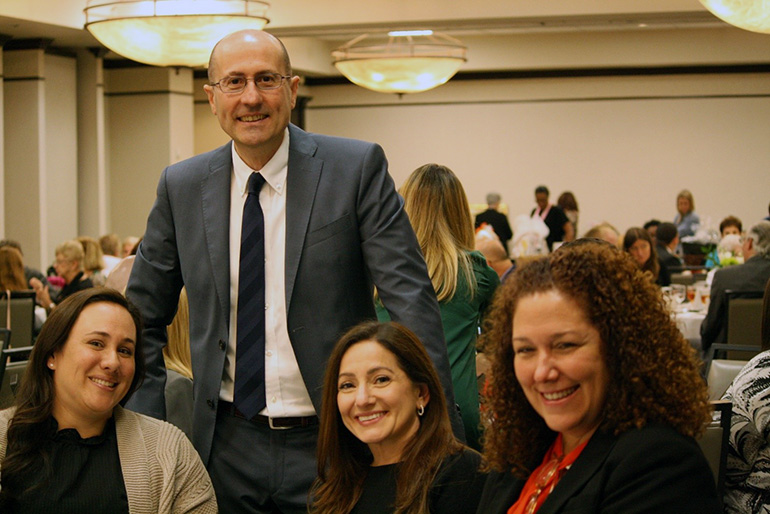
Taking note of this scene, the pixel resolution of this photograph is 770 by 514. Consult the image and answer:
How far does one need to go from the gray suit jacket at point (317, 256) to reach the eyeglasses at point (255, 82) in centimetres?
16

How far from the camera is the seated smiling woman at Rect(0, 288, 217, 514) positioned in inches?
88.4

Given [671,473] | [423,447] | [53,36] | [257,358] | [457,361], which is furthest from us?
[53,36]

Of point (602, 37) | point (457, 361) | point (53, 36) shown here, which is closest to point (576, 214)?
point (602, 37)

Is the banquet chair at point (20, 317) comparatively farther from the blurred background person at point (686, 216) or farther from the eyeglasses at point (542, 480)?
the blurred background person at point (686, 216)

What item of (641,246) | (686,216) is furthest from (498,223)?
(641,246)

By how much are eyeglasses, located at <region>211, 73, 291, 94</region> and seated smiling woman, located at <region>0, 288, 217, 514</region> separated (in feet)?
1.84

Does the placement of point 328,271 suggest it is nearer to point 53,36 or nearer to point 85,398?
point 85,398

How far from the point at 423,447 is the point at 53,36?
949 centimetres

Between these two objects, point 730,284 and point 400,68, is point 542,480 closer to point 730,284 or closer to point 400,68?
point 730,284

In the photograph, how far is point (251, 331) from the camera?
223cm

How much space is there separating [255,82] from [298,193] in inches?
10.2

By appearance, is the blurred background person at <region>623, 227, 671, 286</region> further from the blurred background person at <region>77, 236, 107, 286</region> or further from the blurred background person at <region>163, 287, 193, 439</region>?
the blurred background person at <region>163, 287, 193, 439</region>

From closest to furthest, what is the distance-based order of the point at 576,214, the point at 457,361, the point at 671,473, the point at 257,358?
the point at 671,473, the point at 257,358, the point at 457,361, the point at 576,214

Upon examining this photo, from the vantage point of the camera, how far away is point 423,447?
210cm
